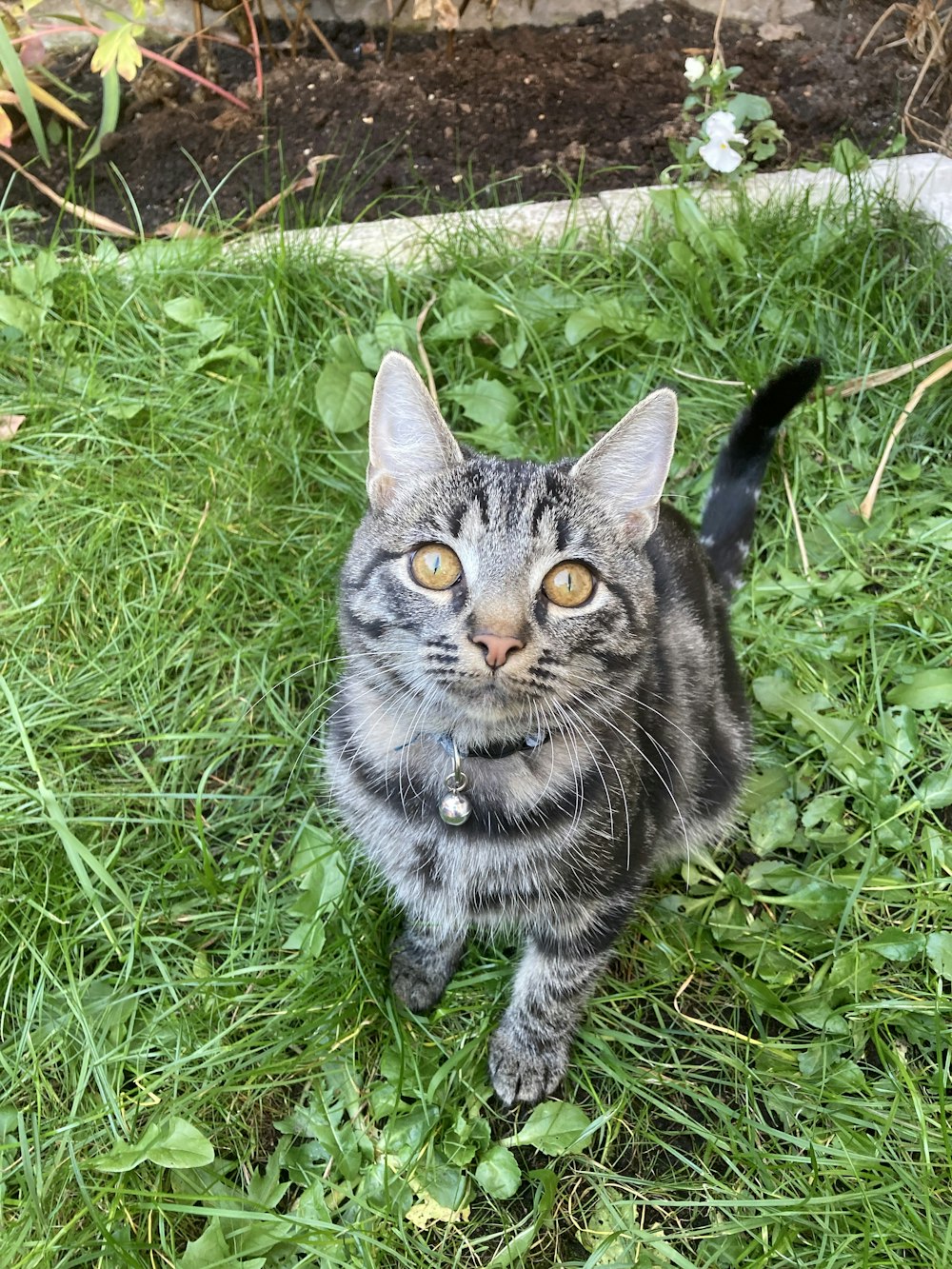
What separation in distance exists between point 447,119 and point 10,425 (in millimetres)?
1720

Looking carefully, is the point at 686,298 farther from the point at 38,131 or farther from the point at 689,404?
the point at 38,131

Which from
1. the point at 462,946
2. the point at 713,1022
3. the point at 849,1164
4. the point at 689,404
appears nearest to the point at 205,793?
the point at 462,946

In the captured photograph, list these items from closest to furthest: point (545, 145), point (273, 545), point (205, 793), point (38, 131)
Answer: point (205, 793)
point (273, 545)
point (38, 131)
point (545, 145)

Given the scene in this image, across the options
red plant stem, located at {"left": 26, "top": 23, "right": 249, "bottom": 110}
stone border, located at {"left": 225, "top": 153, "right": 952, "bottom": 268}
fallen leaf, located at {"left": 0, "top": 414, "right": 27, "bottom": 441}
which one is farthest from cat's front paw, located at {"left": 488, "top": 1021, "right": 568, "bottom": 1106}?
red plant stem, located at {"left": 26, "top": 23, "right": 249, "bottom": 110}

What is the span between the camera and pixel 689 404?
2439mm

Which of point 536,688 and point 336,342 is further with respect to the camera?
point 336,342

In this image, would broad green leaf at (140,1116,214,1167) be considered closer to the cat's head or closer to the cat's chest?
the cat's chest

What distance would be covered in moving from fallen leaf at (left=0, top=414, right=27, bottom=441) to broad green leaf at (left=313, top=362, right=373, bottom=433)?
0.80 metres

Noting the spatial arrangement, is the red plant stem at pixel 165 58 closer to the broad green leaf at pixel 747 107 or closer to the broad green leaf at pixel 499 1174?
the broad green leaf at pixel 747 107

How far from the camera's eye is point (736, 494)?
2.11 meters

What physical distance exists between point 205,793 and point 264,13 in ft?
9.49

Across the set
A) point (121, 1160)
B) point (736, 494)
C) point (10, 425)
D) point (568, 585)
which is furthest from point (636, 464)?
point (10, 425)

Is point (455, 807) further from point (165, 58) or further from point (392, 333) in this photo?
point (165, 58)

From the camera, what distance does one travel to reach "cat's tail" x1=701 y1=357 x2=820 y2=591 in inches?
80.1
